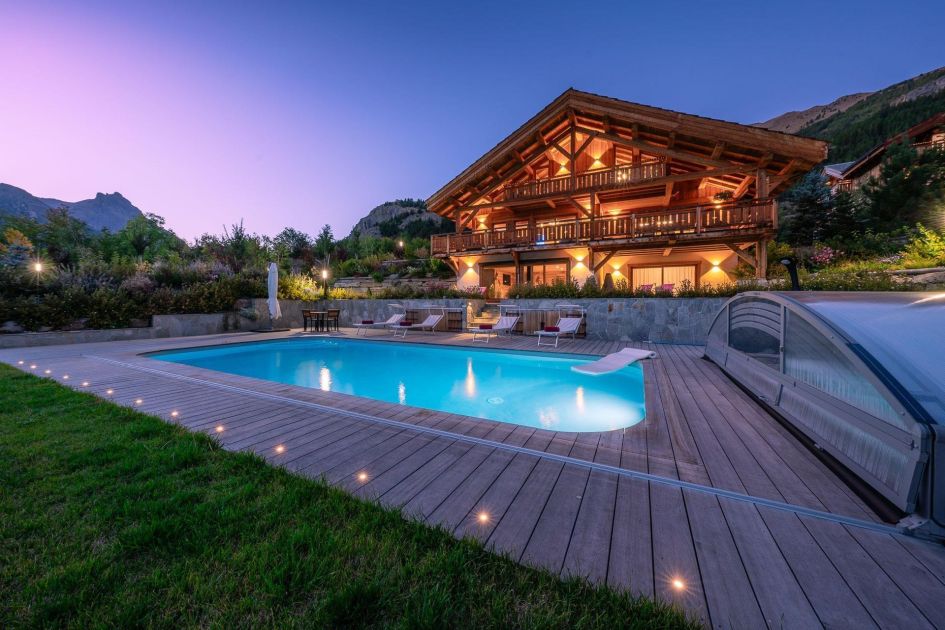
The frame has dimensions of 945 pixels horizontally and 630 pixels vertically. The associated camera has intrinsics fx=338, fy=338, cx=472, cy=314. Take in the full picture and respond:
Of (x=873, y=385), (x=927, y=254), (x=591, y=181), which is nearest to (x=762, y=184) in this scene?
(x=927, y=254)

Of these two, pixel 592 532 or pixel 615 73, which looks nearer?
pixel 592 532

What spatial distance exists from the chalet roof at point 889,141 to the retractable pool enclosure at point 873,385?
81.3 ft

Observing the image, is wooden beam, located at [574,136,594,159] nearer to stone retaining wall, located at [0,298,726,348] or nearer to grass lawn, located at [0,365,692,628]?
stone retaining wall, located at [0,298,726,348]

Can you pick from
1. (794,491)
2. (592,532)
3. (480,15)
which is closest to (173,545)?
(592,532)

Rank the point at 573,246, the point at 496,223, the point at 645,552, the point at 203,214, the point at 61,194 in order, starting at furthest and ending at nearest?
the point at 61,194 → the point at 203,214 → the point at 496,223 → the point at 573,246 → the point at 645,552

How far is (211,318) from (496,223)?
12.7 m

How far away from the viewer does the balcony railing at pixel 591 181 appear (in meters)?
13.0

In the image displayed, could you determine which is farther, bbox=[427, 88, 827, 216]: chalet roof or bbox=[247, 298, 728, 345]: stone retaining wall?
bbox=[427, 88, 827, 216]: chalet roof

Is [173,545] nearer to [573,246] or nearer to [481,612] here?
[481,612]

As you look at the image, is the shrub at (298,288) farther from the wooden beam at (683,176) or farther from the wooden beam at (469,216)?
the wooden beam at (683,176)

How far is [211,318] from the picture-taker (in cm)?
1123

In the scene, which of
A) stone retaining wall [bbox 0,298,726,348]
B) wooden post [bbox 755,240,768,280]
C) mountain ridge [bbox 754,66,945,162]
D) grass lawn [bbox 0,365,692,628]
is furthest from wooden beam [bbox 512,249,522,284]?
mountain ridge [bbox 754,66,945,162]

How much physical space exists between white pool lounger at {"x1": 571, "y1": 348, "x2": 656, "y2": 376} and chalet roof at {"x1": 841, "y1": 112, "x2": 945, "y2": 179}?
78.0ft

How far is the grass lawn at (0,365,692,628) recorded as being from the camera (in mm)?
1159
